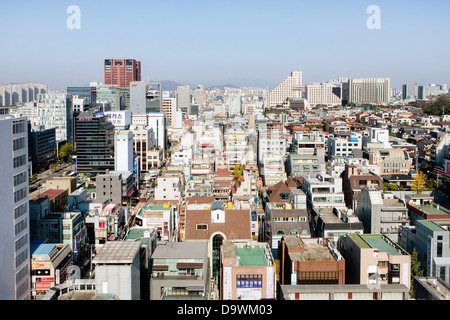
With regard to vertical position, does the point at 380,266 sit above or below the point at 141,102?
below

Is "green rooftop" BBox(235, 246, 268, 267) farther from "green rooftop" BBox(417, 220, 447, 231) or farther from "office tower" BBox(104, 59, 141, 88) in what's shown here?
"office tower" BBox(104, 59, 141, 88)

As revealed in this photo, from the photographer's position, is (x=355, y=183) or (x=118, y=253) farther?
(x=355, y=183)

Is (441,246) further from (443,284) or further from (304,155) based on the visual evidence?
(304,155)

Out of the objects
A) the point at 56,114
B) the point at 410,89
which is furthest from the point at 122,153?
the point at 410,89

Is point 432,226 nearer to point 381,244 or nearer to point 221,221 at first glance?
point 381,244

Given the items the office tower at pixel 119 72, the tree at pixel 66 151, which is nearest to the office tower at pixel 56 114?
the tree at pixel 66 151

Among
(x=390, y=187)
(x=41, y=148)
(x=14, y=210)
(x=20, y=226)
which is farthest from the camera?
(x=41, y=148)
